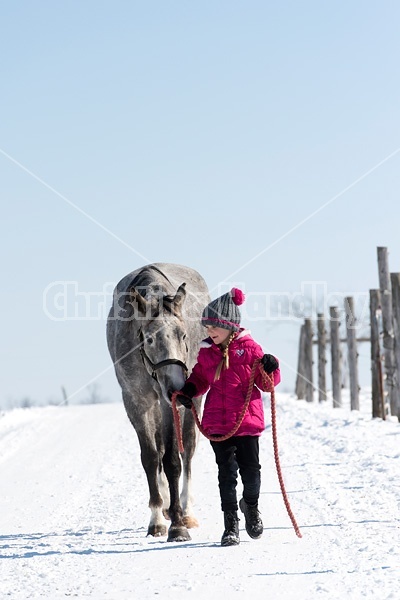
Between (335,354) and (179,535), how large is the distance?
17.1 metres

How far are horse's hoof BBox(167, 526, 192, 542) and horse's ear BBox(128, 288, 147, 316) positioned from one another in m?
1.56

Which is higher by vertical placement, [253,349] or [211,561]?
[253,349]

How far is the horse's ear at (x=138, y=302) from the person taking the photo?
20.8ft

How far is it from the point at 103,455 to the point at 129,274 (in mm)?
5036

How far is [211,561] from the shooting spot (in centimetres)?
512

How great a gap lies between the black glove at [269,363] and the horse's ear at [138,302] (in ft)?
3.45

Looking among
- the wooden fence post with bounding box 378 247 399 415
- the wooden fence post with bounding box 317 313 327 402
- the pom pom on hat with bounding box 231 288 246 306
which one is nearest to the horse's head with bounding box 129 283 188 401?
the pom pom on hat with bounding box 231 288 246 306

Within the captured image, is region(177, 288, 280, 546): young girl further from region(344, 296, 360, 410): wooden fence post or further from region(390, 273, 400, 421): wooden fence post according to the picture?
region(344, 296, 360, 410): wooden fence post

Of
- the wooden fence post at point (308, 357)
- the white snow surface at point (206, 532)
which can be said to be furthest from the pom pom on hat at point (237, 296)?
the wooden fence post at point (308, 357)

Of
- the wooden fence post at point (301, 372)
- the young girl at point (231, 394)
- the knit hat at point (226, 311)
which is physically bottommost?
the wooden fence post at point (301, 372)

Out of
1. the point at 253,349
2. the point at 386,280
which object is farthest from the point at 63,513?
the point at 386,280

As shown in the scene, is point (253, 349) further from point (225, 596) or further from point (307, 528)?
point (225, 596)

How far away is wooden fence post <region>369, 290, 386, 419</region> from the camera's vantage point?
17.1 m

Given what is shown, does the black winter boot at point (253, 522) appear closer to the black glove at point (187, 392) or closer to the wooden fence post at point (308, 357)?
the black glove at point (187, 392)
